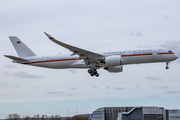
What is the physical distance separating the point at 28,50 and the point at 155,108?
86.4 feet

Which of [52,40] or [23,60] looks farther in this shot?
[23,60]

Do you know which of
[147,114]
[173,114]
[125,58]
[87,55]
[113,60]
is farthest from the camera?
[147,114]

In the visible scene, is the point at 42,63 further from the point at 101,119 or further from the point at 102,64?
the point at 101,119

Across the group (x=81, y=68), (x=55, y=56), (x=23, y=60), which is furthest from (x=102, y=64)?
(x=23, y=60)

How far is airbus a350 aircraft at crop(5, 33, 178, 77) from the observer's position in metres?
38.8

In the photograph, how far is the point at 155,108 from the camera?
49.2 m

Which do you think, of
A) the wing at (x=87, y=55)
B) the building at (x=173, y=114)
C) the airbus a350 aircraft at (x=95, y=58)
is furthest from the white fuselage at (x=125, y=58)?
the building at (x=173, y=114)

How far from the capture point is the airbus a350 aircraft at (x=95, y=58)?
38834mm

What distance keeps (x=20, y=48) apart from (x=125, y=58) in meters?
19.1

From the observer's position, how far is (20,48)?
45.5 m

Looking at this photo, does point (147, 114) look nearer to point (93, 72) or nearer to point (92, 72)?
point (93, 72)

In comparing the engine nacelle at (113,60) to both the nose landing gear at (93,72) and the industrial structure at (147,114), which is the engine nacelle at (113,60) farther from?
the industrial structure at (147,114)

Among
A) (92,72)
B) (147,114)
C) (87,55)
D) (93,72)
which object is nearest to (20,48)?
(87,55)

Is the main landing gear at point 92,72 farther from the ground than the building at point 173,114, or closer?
farther from the ground
